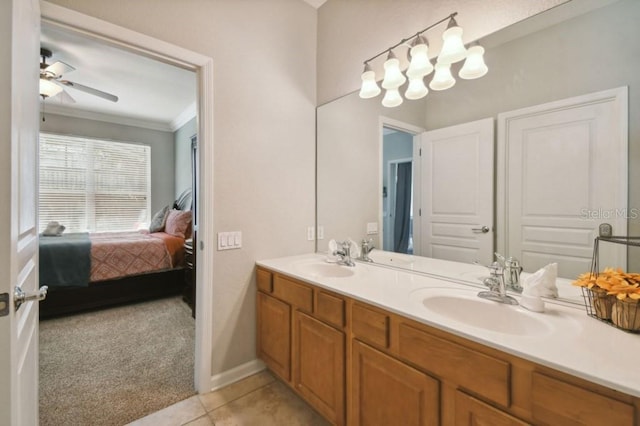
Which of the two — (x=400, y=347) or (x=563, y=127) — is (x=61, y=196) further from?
(x=563, y=127)

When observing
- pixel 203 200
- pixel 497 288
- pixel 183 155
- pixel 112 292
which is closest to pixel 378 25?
pixel 203 200

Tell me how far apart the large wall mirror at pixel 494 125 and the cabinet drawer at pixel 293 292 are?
66 centimetres

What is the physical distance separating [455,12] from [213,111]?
152cm

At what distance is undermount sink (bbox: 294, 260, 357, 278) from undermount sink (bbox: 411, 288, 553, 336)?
653 mm

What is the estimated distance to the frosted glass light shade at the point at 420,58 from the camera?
1.56 metres

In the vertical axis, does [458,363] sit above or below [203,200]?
below

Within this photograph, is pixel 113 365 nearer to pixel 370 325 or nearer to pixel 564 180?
pixel 370 325

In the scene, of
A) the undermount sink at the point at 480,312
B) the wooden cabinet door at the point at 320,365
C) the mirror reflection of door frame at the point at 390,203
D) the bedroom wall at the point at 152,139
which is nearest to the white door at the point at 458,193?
the mirror reflection of door frame at the point at 390,203

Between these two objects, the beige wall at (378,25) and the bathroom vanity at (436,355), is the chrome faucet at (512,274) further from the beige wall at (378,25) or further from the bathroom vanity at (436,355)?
the beige wall at (378,25)

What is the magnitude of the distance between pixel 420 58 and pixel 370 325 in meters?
1.45

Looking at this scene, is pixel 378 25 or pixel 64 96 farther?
pixel 64 96

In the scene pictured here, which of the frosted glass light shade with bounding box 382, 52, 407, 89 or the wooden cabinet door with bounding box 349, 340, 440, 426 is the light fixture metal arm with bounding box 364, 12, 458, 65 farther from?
the wooden cabinet door with bounding box 349, 340, 440, 426

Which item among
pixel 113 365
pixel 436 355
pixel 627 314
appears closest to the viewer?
pixel 627 314

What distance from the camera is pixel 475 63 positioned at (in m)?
1.43
